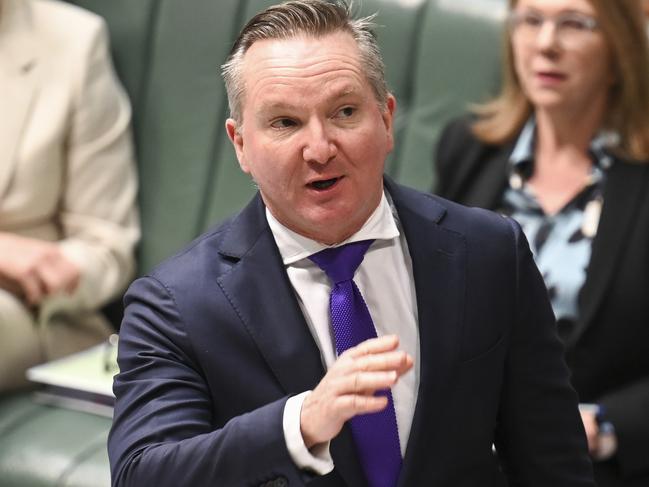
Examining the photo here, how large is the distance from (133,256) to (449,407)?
4.90 ft

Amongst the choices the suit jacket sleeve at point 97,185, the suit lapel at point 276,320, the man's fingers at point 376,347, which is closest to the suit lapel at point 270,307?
the suit lapel at point 276,320

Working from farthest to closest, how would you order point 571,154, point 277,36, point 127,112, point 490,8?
point 127,112, point 490,8, point 571,154, point 277,36

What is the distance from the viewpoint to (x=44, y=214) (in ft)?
8.68

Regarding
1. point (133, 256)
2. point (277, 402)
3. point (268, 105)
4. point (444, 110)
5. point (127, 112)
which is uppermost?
point (268, 105)

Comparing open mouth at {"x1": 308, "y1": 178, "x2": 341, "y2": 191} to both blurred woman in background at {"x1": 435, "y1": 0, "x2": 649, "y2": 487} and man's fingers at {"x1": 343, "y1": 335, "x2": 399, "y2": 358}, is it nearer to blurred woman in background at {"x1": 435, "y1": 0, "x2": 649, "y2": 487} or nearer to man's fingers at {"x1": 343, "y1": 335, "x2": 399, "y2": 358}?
man's fingers at {"x1": 343, "y1": 335, "x2": 399, "y2": 358}

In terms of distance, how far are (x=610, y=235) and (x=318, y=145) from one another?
3.42 feet

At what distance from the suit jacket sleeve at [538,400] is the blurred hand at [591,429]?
618 mm

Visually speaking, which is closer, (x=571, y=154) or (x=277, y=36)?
(x=277, y=36)

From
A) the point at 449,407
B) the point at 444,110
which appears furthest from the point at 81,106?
the point at 449,407

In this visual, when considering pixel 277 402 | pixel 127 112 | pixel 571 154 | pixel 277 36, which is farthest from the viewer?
pixel 127 112

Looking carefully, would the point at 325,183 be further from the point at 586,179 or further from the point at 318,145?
the point at 586,179

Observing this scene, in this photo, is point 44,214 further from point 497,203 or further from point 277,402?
point 277,402

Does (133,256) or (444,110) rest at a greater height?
(444,110)

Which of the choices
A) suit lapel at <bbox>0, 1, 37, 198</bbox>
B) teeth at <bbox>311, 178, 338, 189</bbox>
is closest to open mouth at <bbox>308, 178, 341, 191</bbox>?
teeth at <bbox>311, 178, 338, 189</bbox>
